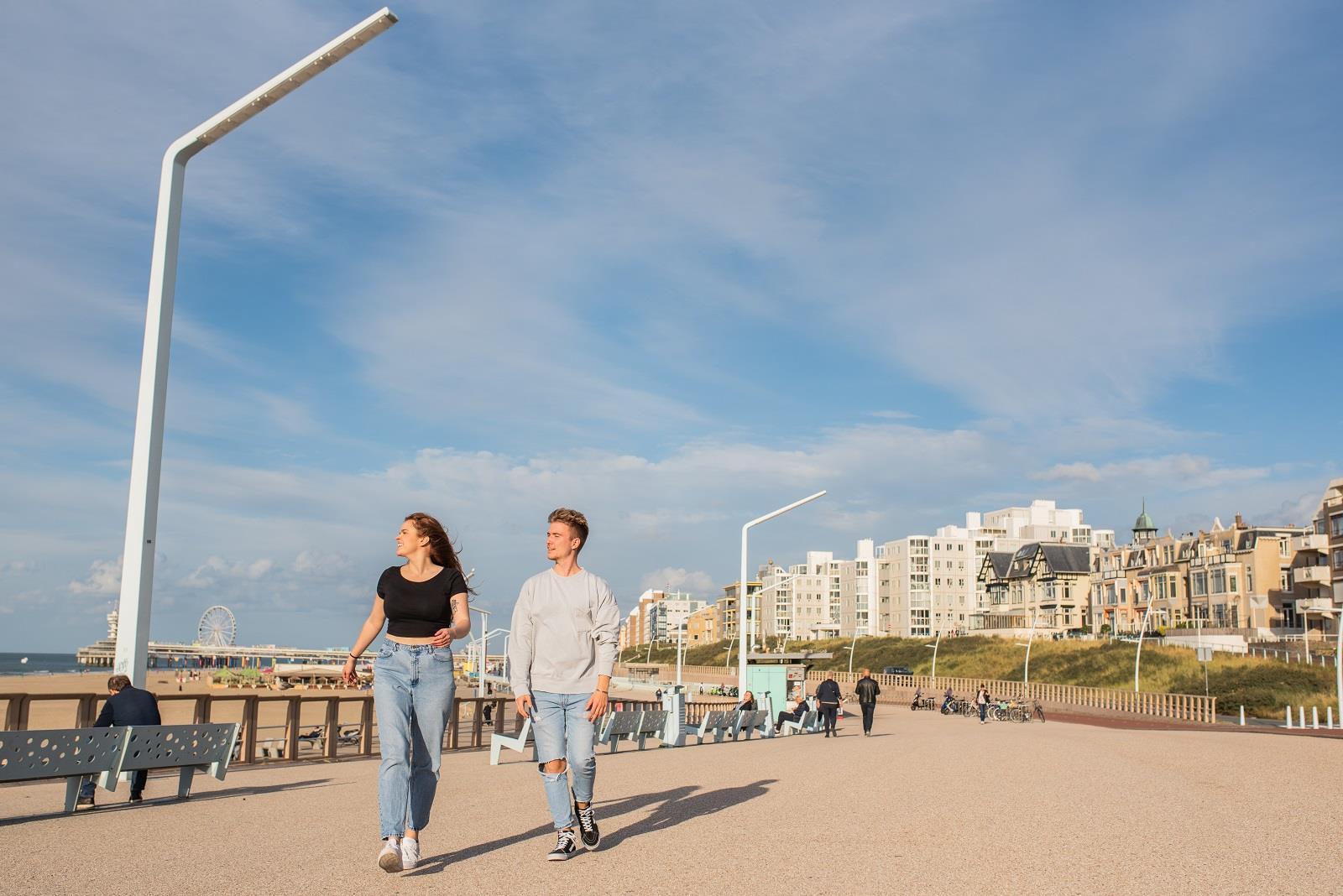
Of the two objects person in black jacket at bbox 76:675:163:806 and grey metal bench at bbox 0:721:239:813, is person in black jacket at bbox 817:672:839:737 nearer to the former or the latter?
grey metal bench at bbox 0:721:239:813

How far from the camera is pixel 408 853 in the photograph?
6.23 m

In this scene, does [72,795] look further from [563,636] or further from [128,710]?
[563,636]

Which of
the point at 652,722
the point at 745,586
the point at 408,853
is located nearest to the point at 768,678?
the point at 745,586

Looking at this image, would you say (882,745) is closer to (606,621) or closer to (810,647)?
(606,621)

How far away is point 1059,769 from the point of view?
49.4 feet

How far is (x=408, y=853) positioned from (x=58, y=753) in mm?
3786

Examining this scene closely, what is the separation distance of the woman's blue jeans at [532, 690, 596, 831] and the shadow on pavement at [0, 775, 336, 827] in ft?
13.4

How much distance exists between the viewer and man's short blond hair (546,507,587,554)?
7.08m

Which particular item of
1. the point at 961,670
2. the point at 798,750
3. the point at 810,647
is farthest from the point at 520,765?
the point at 810,647

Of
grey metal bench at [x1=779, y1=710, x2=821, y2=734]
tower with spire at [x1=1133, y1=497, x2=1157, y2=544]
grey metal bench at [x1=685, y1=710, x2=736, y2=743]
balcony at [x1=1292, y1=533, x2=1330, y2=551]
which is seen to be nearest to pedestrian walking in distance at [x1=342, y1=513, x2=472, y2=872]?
grey metal bench at [x1=685, y1=710, x2=736, y2=743]

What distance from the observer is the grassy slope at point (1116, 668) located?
55469mm

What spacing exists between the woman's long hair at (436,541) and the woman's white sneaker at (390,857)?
136cm

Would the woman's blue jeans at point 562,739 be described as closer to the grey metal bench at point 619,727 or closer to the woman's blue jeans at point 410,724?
the woman's blue jeans at point 410,724

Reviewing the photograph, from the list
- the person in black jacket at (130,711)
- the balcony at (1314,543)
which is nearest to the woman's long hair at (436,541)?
the person in black jacket at (130,711)
